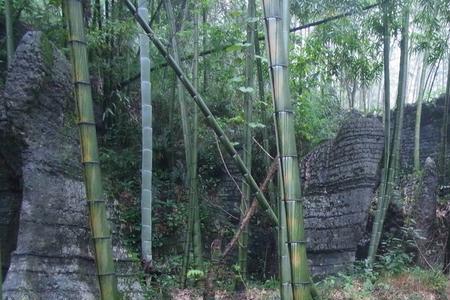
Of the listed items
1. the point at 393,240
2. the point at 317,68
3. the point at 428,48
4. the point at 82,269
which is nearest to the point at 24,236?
the point at 82,269

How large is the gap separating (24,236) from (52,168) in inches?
17.0

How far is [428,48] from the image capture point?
598 cm

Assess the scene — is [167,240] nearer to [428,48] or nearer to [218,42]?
[218,42]

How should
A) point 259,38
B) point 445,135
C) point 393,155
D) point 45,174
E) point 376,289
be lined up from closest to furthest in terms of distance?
1. point 45,174
2. point 376,289
3. point 393,155
4. point 259,38
5. point 445,135

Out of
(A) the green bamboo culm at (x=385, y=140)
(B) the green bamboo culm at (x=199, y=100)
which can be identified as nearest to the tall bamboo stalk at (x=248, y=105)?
(B) the green bamboo culm at (x=199, y=100)

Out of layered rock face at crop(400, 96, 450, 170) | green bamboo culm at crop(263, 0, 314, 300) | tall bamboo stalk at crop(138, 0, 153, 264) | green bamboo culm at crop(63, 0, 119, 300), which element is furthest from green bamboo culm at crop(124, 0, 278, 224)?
layered rock face at crop(400, 96, 450, 170)

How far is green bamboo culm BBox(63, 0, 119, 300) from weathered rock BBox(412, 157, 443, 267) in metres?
3.95

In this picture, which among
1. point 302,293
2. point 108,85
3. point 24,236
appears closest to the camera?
point 302,293

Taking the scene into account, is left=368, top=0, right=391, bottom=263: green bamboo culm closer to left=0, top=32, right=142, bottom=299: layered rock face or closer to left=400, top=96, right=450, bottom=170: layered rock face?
left=0, top=32, right=142, bottom=299: layered rock face

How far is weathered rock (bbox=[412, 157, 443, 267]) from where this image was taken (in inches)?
210

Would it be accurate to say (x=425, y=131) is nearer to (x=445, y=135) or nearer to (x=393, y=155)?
(x=445, y=135)

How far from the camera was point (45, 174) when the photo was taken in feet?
10.8

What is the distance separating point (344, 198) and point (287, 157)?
126 inches

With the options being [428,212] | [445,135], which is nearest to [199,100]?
[428,212]
